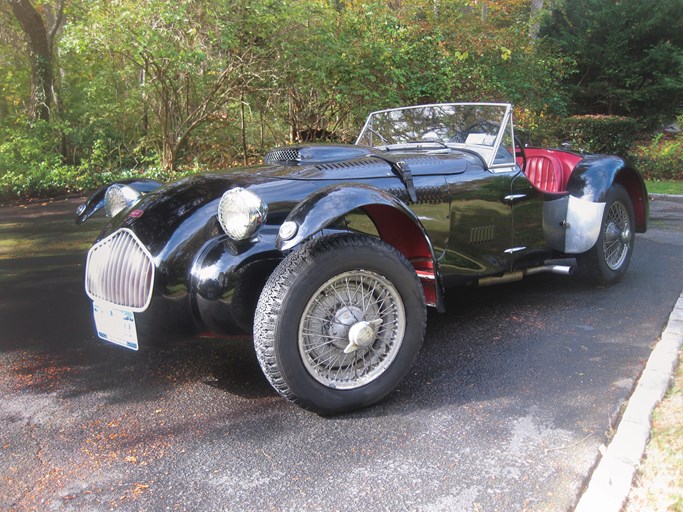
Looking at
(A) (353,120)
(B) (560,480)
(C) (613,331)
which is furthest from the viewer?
(A) (353,120)

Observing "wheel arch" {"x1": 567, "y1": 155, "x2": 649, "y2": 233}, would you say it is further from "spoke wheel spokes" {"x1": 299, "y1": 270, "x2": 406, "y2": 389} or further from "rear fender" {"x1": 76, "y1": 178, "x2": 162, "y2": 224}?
"rear fender" {"x1": 76, "y1": 178, "x2": 162, "y2": 224}

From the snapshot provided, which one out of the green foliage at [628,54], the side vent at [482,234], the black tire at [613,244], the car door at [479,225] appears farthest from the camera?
the green foliage at [628,54]

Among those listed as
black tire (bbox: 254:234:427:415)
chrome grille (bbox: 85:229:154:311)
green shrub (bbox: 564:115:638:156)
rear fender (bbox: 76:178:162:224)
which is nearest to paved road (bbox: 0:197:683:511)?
black tire (bbox: 254:234:427:415)

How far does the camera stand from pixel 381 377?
3008 millimetres

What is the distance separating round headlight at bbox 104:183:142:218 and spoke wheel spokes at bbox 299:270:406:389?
1658 millimetres

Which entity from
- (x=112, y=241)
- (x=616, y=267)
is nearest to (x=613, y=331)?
(x=616, y=267)

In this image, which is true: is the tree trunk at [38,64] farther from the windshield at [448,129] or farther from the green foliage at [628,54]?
the green foliage at [628,54]

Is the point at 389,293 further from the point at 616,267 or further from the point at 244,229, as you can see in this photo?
the point at 616,267

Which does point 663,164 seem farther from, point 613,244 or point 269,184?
point 269,184

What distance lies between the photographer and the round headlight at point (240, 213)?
284cm

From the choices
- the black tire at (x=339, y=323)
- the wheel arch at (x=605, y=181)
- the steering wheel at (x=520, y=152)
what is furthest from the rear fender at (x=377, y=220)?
the wheel arch at (x=605, y=181)

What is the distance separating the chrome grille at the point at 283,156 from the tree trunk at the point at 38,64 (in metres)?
10.7

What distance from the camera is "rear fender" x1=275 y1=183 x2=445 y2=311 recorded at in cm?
278

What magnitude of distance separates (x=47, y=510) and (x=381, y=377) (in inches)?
61.4
